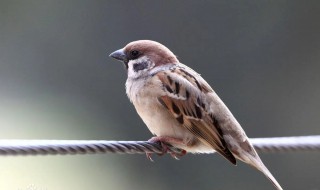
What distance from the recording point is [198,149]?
4.38 m

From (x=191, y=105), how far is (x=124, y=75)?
5.68m

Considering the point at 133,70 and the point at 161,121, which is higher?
the point at 133,70

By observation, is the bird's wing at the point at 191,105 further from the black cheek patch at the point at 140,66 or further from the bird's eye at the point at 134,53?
the bird's eye at the point at 134,53

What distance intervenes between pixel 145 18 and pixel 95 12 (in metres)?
1.14

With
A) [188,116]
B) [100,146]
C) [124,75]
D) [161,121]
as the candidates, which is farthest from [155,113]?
[124,75]

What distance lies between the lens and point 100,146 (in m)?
3.48

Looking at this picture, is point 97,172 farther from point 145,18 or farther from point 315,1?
point 315,1

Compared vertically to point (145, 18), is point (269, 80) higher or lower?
lower

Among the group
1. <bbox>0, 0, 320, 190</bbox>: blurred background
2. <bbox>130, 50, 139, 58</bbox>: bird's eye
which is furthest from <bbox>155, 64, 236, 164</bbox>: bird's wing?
<bbox>0, 0, 320, 190</bbox>: blurred background

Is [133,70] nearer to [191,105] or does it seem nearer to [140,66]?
[140,66]

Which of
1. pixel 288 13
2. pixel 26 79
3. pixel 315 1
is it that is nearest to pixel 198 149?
pixel 26 79

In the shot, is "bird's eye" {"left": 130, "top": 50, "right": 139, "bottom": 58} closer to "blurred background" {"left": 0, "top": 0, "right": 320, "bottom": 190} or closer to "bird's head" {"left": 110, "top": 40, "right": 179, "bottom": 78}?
"bird's head" {"left": 110, "top": 40, "right": 179, "bottom": 78}

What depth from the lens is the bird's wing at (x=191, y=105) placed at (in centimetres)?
420

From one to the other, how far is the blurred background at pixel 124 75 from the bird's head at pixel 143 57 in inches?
107
